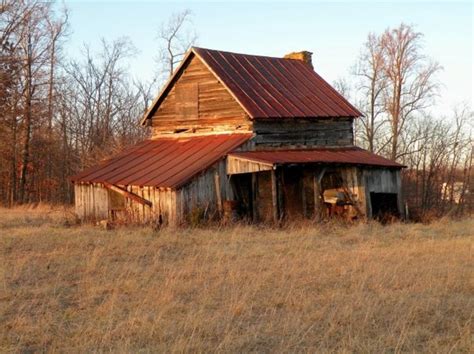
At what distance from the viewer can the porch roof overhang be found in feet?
57.6

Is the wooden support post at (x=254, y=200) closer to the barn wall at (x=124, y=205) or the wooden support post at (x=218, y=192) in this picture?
the wooden support post at (x=218, y=192)

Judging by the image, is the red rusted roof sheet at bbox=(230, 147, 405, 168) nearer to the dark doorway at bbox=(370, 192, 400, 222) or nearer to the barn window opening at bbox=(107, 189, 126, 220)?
the dark doorway at bbox=(370, 192, 400, 222)

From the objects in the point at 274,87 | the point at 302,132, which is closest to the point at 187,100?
the point at 274,87

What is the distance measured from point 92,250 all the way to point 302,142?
10.3 m

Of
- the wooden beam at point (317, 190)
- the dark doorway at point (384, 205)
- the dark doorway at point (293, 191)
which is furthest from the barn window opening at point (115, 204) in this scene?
the dark doorway at point (384, 205)

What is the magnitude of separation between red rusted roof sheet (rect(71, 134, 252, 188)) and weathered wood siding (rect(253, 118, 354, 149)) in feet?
2.21

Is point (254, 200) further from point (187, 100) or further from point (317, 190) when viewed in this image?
point (187, 100)

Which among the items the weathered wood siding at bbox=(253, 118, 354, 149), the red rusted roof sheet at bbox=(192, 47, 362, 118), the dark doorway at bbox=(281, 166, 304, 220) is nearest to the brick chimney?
the red rusted roof sheet at bbox=(192, 47, 362, 118)

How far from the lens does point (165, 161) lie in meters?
19.5

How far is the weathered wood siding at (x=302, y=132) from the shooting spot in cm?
1995

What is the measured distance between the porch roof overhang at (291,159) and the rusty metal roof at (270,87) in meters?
1.30

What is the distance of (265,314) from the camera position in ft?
24.1

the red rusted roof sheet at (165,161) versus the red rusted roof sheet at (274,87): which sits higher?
the red rusted roof sheet at (274,87)

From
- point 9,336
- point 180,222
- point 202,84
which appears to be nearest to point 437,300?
point 9,336
